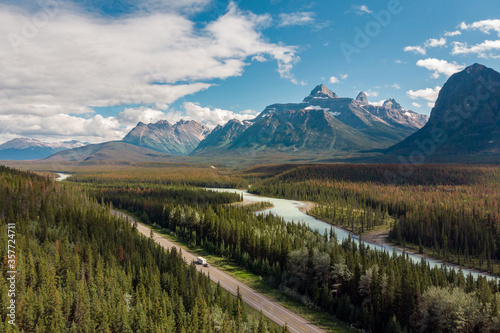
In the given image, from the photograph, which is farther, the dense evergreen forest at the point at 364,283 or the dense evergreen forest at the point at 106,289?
the dense evergreen forest at the point at 364,283

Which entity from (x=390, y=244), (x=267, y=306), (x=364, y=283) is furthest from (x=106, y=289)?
(x=390, y=244)

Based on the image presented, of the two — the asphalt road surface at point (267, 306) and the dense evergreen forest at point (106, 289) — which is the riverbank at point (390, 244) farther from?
the dense evergreen forest at point (106, 289)

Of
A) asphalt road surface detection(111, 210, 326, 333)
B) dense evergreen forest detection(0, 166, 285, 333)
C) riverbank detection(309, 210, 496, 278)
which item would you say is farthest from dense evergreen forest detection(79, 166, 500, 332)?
riverbank detection(309, 210, 496, 278)

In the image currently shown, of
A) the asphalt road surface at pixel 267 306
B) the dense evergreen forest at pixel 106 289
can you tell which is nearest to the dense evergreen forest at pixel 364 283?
the asphalt road surface at pixel 267 306

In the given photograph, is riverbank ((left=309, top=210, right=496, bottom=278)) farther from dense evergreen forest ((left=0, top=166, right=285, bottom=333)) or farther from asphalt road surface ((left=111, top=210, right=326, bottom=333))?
dense evergreen forest ((left=0, top=166, right=285, bottom=333))

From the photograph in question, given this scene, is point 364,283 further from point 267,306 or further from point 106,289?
point 106,289

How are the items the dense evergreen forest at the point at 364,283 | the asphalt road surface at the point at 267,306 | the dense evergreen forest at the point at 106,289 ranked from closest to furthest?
the dense evergreen forest at the point at 106,289 < the dense evergreen forest at the point at 364,283 < the asphalt road surface at the point at 267,306

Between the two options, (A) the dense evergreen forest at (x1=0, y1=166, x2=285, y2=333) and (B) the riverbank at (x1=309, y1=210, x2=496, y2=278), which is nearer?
(A) the dense evergreen forest at (x1=0, y1=166, x2=285, y2=333)

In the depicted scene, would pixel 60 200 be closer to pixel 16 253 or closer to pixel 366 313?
pixel 16 253
